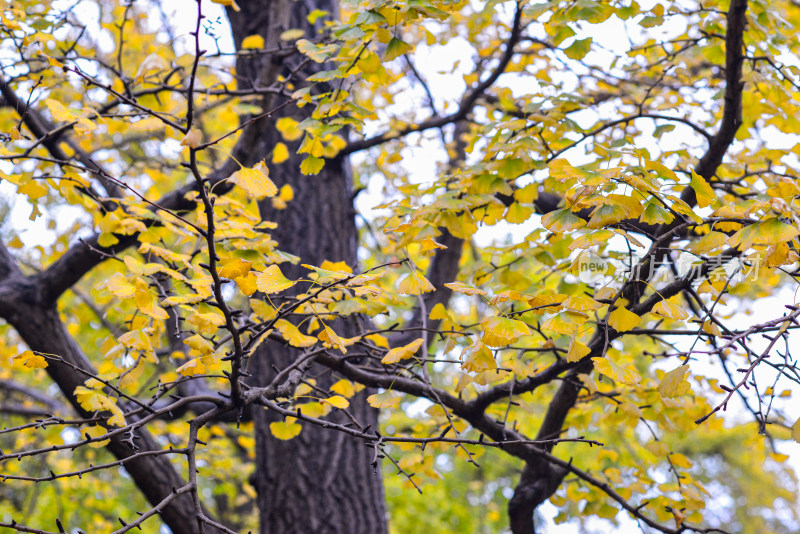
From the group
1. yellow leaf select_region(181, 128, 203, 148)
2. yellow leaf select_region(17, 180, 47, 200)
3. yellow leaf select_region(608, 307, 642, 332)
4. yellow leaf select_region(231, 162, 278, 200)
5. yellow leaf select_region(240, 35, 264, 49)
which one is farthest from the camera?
yellow leaf select_region(240, 35, 264, 49)

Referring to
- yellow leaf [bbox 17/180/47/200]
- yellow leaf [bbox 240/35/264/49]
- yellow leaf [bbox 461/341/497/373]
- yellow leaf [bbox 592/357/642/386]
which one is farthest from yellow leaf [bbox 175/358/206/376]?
yellow leaf [bbox 240/35/264/49]

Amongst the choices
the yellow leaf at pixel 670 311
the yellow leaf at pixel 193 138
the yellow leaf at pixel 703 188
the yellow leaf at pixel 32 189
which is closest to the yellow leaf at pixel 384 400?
the yellow leaf at pixel 670 311

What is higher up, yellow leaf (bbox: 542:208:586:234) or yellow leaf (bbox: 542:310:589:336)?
yellow leaf (bbox: 542:208:586:234)

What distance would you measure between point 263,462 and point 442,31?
3.10 metres

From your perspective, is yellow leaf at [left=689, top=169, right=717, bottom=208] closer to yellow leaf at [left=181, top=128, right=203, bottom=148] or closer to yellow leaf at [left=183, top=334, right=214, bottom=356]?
yellow leaf at [left=181, top=128, right=203, bottom=148]

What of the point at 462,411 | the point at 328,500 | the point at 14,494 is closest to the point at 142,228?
the point at 462,411

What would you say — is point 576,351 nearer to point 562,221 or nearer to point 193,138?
point 562,221

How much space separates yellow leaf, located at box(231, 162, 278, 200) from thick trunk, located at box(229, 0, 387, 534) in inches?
51.6

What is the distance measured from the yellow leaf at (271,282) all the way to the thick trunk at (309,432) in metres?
1.19

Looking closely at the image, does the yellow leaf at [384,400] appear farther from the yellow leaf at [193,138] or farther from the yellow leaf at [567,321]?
the yellow leaf at [193,138]

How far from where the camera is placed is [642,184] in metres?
1.50

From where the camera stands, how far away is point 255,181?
4.96ft

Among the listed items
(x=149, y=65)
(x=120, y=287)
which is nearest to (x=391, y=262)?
(x=120, y=287)

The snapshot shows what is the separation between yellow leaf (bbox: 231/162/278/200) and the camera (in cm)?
148
